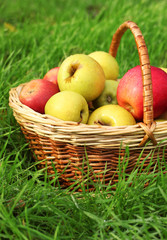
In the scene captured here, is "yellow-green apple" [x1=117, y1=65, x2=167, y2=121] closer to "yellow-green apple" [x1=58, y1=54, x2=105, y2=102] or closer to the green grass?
"yellow-green apple" [x1=58, y1=54, x2=105, y2=102]

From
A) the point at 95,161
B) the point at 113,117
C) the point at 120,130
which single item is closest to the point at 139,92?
the point at 113,117

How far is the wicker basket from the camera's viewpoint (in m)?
1.48

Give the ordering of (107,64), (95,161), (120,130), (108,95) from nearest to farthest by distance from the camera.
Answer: (120,130), (95,161), (108,95), (107,64)

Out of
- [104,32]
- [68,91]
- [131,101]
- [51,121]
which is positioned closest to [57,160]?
[51,121]

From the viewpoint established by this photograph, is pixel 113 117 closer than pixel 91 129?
No

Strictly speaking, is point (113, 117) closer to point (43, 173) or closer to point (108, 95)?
point (108, 95)

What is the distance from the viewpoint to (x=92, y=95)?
1858 millimetres

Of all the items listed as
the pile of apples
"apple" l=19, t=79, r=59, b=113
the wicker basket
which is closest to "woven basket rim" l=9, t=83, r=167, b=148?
the wicker basket

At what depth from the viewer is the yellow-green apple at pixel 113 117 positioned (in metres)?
1.65

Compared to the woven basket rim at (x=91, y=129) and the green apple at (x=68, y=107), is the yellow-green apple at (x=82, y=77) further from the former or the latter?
the woven basket rim at (x=91, y=129)

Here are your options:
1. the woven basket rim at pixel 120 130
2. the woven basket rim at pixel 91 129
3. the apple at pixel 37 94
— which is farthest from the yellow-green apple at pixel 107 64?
the woven basket rim at pixel 91 129

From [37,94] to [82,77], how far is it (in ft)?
0.90

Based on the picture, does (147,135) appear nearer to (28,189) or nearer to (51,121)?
(51,121)

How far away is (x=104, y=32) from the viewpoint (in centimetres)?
324
